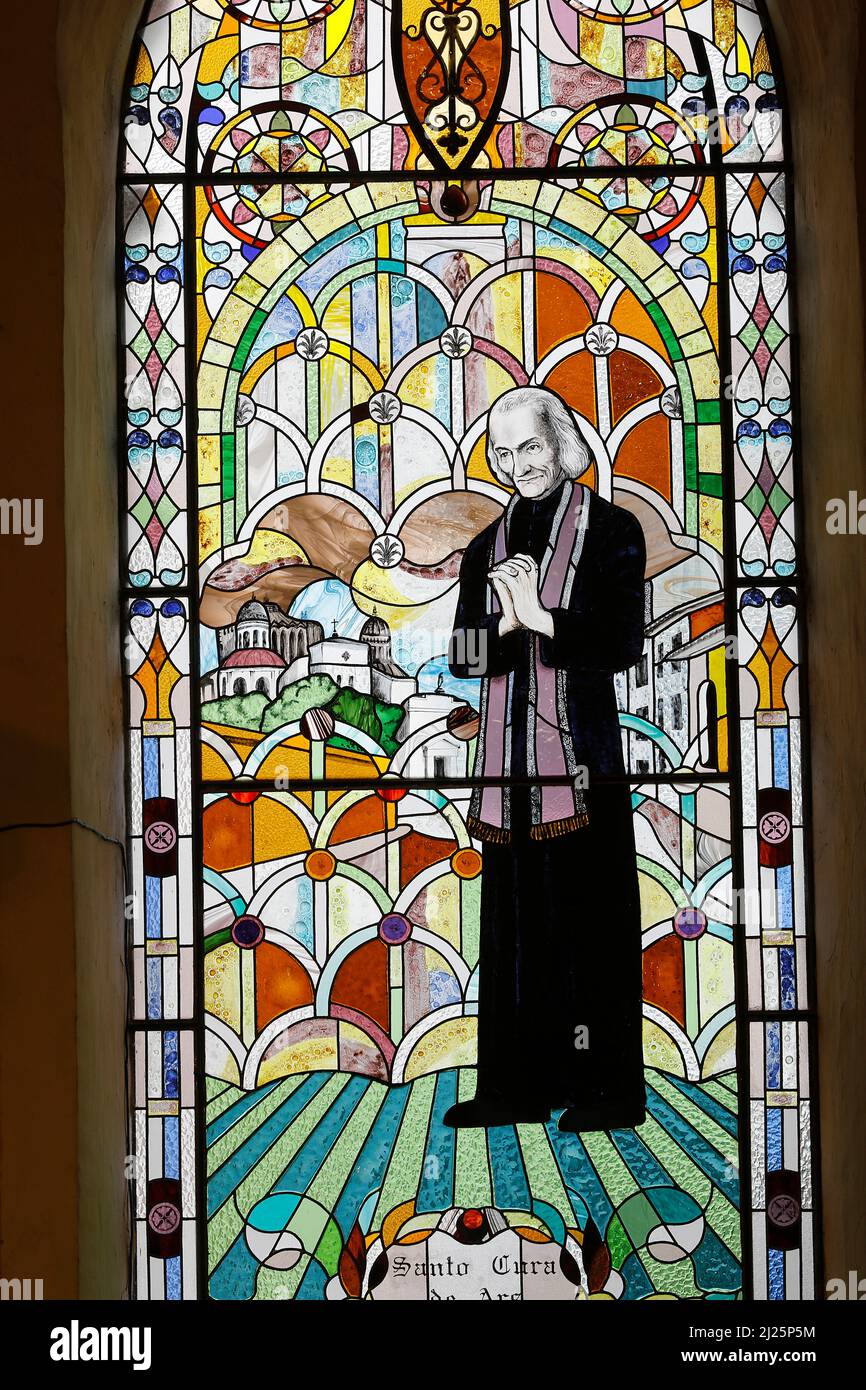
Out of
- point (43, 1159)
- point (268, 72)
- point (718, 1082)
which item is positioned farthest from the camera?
point (268, 72)

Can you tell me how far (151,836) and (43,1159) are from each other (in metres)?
0.66

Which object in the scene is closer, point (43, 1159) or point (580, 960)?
point (43, 1159)

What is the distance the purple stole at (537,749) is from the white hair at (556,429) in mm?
180

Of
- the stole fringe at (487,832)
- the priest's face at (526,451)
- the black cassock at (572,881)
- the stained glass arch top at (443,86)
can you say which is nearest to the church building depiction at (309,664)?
the black cassock at (572,881)

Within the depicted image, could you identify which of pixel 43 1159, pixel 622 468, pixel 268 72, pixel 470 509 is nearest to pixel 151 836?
pixel 43 1159

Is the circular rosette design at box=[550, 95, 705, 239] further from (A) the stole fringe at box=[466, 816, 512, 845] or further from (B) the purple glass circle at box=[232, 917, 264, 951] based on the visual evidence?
(B) the purple glass circle at box=[232, 917, 264, 951]

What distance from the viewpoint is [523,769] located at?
3.53 meters

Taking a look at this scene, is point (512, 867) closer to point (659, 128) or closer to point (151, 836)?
point (151, 836)

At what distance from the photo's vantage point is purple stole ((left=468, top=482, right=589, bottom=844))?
3.52 m

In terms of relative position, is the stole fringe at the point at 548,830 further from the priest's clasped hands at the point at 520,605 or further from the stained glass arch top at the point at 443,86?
the stained glass arch top at the point at 443,86

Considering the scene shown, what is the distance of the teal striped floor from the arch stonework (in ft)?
0.65

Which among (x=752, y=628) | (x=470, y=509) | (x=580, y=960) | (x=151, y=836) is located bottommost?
(x=580, y=960)

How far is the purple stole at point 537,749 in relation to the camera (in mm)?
3518

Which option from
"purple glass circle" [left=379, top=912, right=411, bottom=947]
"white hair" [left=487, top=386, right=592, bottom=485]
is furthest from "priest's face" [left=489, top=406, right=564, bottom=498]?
"purple glass circle" [left=379, top=912, right=411, bottom=947]
